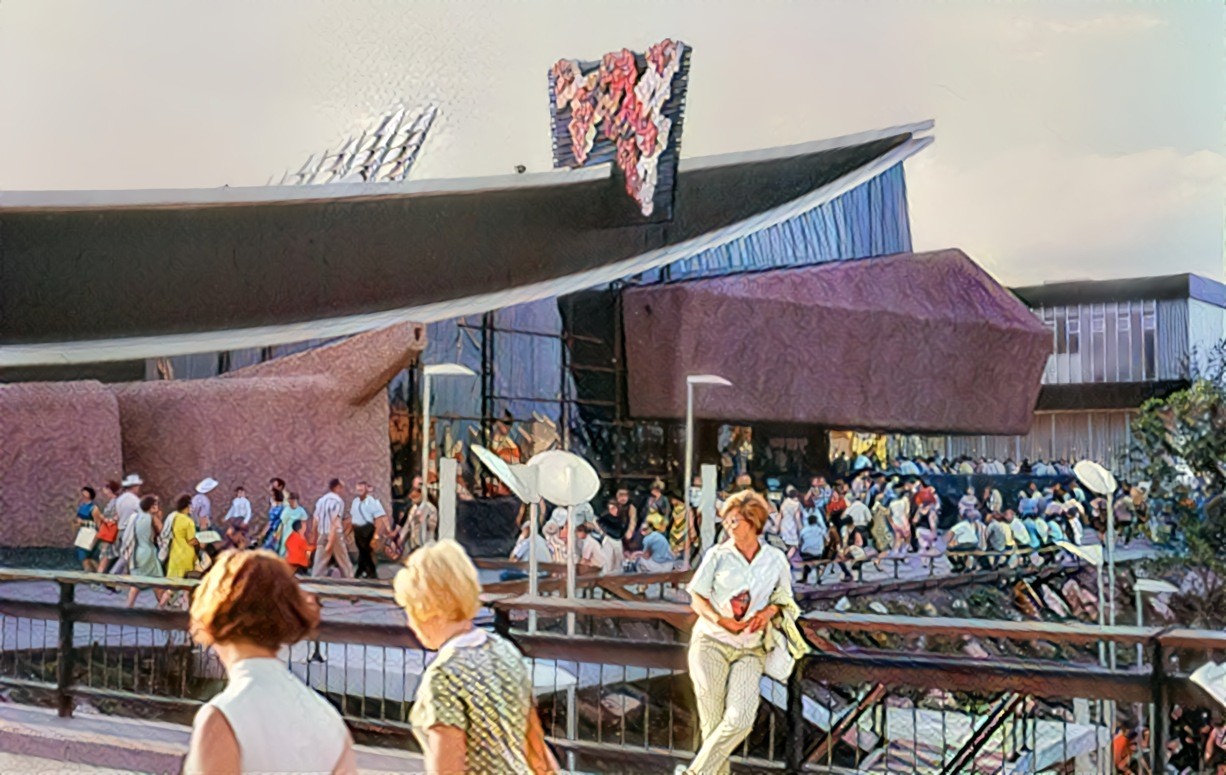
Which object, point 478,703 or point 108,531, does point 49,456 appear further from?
point 478,703

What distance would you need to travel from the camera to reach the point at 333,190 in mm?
4625

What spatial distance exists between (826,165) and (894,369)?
63 cm

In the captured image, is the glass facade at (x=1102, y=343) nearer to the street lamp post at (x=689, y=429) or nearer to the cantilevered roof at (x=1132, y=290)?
the cantilevered roof at (x=1132, y=290)

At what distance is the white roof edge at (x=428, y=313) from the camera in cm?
416

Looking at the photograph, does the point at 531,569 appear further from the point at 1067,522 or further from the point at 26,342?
the point at 26,342

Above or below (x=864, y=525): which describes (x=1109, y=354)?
above

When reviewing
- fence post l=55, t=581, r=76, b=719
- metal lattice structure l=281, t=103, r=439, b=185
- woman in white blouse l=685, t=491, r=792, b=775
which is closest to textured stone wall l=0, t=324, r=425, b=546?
fence post l=55, t=581, r=76, b=719

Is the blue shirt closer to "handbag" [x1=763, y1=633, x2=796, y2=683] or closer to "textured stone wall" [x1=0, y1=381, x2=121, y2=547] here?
"handbag" [x1=763, y1=633, x2=796, y2=683]

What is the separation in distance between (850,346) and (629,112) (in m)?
0.98

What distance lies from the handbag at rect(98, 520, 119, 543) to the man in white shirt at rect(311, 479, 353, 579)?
0.69 m

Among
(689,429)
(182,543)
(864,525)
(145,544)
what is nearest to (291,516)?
(182,543)

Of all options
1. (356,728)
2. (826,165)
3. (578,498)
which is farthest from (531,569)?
(826,165)

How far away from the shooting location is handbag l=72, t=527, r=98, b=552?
16.4 ft

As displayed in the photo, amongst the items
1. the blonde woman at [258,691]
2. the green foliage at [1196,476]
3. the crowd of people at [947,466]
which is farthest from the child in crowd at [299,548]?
the blonde woman at [258,691]
